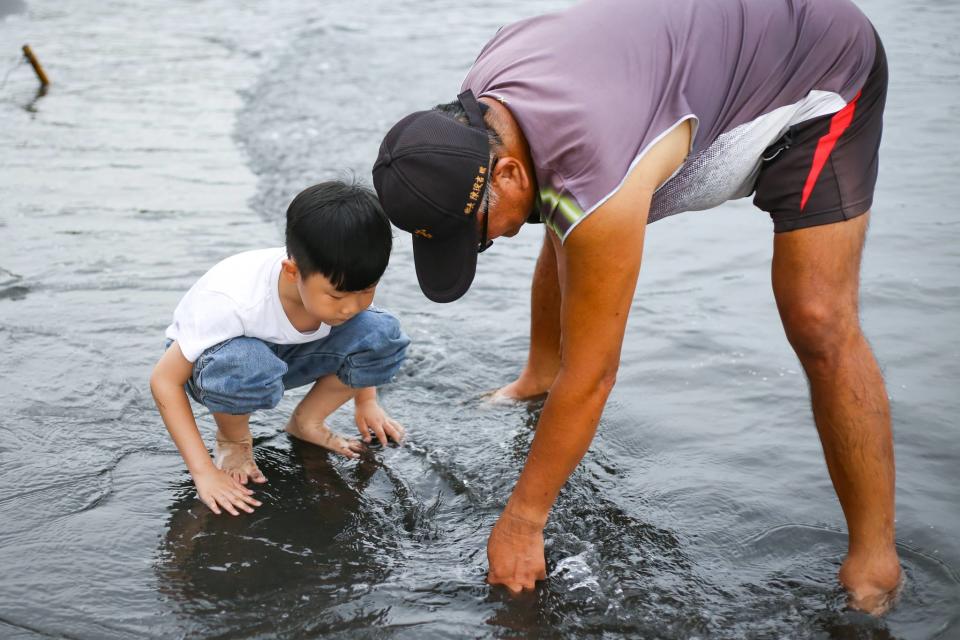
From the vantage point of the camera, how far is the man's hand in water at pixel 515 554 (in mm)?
2520

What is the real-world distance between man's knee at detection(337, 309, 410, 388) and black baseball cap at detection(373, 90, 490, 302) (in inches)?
32.8

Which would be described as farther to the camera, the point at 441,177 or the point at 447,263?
the point at 447,263

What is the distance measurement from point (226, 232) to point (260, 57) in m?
5.25

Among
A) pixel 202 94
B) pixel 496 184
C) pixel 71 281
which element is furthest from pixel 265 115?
pixel 496 184

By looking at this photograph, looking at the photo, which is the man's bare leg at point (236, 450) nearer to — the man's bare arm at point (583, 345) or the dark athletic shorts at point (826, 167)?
the man's bare arm at point (583, 345)

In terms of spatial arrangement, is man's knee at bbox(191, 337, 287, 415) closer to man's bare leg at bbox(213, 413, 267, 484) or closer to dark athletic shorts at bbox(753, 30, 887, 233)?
man's bare leg at bbox(213, 413, 267, 484)

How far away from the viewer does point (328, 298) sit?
2754mm

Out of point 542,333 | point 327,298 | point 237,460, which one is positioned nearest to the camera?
point 327,298

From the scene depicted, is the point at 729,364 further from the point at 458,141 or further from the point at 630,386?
the point at 458,141

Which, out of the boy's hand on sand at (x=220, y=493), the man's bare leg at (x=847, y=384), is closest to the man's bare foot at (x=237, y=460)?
the boy's hand on sand at (x=220, y=493)

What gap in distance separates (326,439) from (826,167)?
5.67 feet

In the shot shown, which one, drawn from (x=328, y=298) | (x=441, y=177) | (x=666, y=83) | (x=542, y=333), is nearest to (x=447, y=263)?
(x=441, y=177)

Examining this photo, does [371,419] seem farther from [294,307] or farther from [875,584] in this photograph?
[875,584]

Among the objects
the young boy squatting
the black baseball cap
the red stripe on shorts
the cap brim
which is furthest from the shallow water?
the red stripe on shorts
